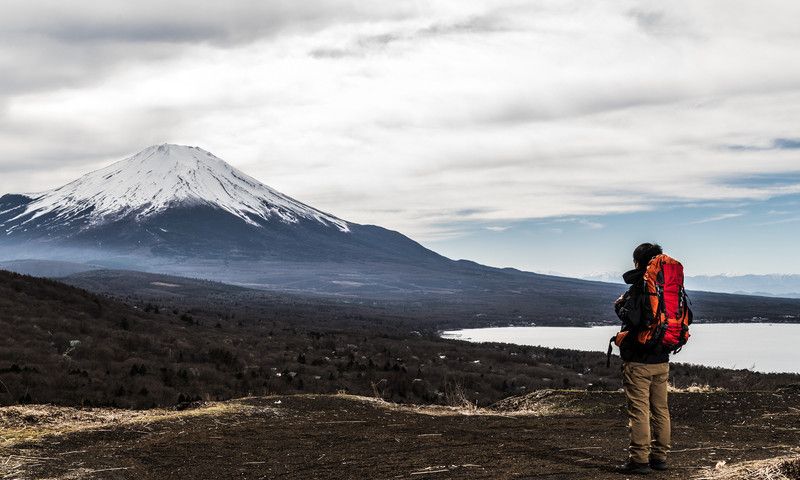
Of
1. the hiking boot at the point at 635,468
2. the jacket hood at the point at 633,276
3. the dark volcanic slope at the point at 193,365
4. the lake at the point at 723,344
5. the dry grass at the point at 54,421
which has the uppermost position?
the jacket hood at the point at 633,276

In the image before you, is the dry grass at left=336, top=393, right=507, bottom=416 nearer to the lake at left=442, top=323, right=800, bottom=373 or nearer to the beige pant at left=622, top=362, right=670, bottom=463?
the beige pant at left=622, top=362, right=670, bottom=463

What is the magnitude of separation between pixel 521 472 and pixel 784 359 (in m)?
65.4

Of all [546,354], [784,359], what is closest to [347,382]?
[546,354]

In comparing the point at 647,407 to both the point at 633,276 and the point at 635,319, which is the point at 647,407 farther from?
the point at 633,276

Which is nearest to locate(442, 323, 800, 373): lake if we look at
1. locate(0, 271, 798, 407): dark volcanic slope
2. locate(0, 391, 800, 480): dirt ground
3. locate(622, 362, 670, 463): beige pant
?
locate(0, 271, 798, 407): dark volcanic slope

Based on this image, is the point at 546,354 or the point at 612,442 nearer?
the point at 612,442

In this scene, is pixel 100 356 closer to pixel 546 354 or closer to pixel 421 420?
pixel 421 420

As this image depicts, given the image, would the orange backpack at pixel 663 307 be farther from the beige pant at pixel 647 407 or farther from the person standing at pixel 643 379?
the beige pant at pixel 647 407

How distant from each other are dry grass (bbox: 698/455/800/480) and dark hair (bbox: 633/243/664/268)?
2.58 m

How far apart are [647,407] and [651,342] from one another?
32.6 inches

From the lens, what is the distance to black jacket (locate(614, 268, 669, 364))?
847cm

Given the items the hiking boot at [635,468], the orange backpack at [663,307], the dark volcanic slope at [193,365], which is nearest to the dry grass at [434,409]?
the dark volcanic slope at [193,365]

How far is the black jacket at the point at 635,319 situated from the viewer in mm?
8469

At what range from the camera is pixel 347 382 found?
30.3 m
